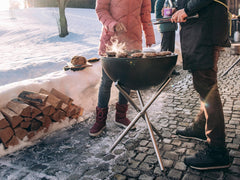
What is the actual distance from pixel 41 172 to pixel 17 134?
678 mm

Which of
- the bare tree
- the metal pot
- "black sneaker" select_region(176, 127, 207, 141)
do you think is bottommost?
"black sneaker" select_region(176, 127, 207, 141)

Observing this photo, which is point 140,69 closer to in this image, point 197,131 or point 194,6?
point 194,6

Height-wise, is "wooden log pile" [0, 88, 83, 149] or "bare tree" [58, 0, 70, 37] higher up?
"bare tree" [58, 0, 70, 37]

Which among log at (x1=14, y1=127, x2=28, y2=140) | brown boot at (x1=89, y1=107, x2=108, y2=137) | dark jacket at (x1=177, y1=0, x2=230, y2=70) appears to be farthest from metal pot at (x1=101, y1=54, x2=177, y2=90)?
log at (x1=14, y1=127, x2=28, y2=140)

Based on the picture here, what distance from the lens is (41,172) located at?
2223mm

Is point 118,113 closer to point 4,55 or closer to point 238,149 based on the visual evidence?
point 238,149

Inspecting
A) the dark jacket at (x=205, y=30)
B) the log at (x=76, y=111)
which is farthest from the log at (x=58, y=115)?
the dark jacket at (x=205, y=30)

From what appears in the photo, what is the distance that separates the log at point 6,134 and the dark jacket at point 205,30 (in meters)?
2.14

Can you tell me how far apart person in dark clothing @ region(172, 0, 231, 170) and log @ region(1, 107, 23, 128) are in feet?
6.36

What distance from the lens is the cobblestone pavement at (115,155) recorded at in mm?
2123

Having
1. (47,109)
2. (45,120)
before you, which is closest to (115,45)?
(47,109)

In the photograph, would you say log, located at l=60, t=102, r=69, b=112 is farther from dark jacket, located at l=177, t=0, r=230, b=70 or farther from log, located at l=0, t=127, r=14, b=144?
dark jacket, located at l=177, t=0, r=230, b=70

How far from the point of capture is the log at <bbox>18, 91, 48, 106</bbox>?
2.82 metres

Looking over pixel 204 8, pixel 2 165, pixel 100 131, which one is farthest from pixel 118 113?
pixel 204 8
